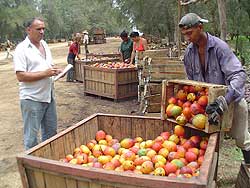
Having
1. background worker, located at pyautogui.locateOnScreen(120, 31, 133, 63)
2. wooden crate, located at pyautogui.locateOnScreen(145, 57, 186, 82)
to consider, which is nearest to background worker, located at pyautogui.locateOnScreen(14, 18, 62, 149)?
wooden crate, located at pyautogui.locateOnScreen(145, 57, 186, 82)

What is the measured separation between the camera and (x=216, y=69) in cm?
316

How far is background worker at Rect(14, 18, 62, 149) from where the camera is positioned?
373 cm

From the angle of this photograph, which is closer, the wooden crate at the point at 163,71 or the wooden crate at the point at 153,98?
the wooden crate at the point at 153,98

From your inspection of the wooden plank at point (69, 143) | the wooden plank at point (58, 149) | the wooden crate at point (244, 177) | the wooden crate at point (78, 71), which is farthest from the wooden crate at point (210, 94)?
the wooden crate at point (78, 71)

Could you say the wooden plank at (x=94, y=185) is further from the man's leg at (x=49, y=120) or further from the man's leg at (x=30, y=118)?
the man's leg at (x=49, y=120)

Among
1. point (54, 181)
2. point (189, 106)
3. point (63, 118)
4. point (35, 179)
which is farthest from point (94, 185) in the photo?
point (63, 118)

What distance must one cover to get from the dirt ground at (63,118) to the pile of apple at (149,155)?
1.38m

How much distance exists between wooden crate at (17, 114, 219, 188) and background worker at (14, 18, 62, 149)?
795 mm

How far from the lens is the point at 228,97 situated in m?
2.79

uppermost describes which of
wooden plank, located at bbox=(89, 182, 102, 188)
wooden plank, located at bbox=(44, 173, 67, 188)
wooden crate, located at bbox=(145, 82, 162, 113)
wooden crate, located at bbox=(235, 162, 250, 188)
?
wooden plank, located at bbox=(89, 182, 102, 188)

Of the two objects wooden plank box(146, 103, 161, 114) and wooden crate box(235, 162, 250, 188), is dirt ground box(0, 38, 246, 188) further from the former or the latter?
wooden plank box(146, 103, 161, 114)

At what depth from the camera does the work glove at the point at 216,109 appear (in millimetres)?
2637

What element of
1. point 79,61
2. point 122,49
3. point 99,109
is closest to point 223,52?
point 99,109

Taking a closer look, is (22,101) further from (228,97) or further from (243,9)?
(243,9)
